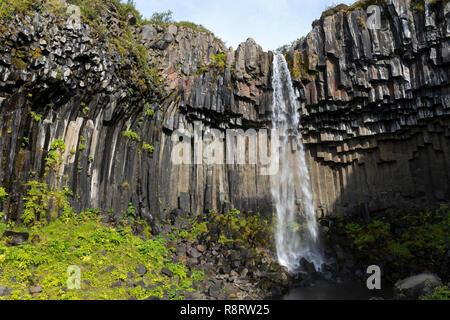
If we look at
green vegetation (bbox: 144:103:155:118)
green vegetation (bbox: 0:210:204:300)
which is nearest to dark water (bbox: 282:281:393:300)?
green vegetation (bbox: 0:210:204:300)

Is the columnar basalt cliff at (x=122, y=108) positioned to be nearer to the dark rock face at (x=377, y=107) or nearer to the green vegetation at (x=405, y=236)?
the dark rock face at (x=377, y=107)

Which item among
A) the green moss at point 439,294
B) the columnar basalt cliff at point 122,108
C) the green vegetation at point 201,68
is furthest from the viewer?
the green vegetation at point 201,68

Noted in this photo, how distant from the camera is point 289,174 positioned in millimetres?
19656

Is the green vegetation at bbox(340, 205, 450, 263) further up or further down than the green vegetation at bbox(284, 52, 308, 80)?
further down

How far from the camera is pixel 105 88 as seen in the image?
14414mm

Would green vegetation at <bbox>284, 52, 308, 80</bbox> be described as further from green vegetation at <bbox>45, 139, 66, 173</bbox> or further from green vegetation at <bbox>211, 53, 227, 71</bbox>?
green vegetation at <bbox>45, 139, 66, 173</bbox>

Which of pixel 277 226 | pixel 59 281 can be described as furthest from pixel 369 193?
pixel 59 281

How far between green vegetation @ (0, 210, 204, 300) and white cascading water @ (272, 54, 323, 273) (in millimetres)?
8291

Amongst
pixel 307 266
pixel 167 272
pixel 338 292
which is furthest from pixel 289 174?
pixel 167 272

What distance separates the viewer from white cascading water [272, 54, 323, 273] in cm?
1823

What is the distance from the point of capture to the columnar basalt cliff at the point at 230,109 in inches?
519

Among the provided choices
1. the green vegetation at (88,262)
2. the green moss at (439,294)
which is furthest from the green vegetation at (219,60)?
the green moss at (439,294)

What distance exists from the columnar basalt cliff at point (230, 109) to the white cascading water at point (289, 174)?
1.85 feet

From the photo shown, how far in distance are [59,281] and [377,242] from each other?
15.3m
